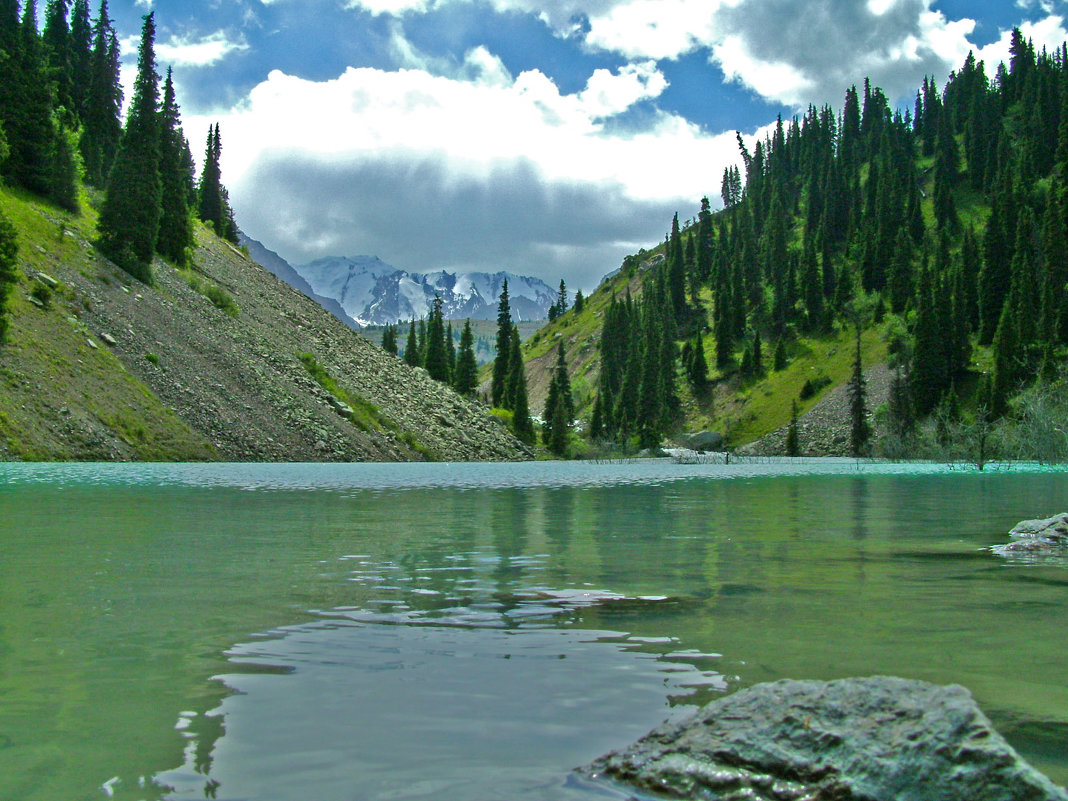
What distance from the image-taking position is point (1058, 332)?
119 meters

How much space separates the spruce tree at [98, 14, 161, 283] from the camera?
260ft

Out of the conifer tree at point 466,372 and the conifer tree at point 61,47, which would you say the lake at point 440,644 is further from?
the conifer tree at point 466,372

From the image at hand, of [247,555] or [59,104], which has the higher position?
[59,104]

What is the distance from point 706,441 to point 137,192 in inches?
4393

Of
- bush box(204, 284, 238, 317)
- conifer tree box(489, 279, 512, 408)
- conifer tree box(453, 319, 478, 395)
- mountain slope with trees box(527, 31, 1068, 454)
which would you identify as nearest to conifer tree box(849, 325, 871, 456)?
mountain slope with trees box(527, 31, 1068, 454)

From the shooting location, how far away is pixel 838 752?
182 inches

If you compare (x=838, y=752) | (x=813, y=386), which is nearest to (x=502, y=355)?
(x=813, y=386)

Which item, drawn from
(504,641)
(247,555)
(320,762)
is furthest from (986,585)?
(247,555)

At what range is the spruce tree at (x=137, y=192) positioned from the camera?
79125 millimetres

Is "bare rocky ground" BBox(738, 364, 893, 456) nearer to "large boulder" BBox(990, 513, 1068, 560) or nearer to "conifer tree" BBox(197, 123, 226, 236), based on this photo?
"conifer tree" BBox(197, 123, 226, 236)

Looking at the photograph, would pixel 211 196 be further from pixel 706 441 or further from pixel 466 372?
pixel 706 441

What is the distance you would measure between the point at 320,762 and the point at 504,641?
12.0 feet

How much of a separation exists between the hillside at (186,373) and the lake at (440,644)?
4259 centimetres

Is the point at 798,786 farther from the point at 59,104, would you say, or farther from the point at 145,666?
the point at 59,104
